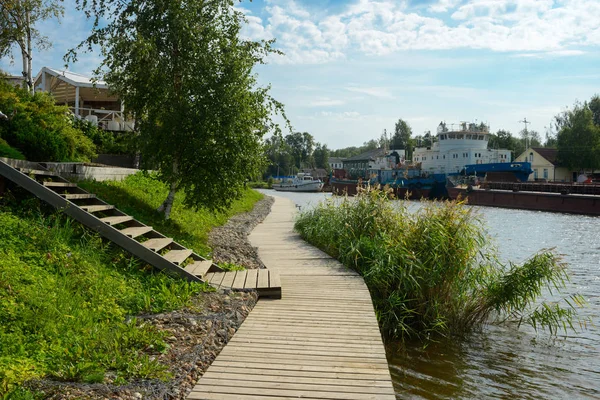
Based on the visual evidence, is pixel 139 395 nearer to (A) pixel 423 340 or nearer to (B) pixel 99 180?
(A) pixel 423 340

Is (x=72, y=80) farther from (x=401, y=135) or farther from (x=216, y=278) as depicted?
(x=401, y=135)

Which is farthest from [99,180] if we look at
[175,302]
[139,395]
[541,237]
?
[541,237]

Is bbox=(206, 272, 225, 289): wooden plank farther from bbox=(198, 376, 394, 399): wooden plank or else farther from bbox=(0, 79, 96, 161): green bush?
bbox=(0, 79, 96, 161): green bush

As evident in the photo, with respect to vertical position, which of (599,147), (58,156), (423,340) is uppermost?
(599,147)

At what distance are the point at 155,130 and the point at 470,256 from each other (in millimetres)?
6940

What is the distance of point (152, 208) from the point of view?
11.8 metres

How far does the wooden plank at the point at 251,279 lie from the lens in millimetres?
7369

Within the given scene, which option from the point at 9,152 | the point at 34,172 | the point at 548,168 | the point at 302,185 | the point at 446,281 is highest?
the point at 548,168

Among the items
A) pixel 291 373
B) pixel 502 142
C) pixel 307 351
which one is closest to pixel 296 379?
pixel 291 373

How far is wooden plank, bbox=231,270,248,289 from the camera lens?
7.38 meters

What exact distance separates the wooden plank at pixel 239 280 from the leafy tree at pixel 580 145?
2597 inches

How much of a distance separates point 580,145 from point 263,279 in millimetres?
66838

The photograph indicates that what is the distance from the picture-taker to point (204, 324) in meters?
5.72

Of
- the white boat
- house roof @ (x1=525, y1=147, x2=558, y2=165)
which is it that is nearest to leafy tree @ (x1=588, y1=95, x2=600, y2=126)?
house roof @ (x1=525, y1=147, x2=558, y2=165)
